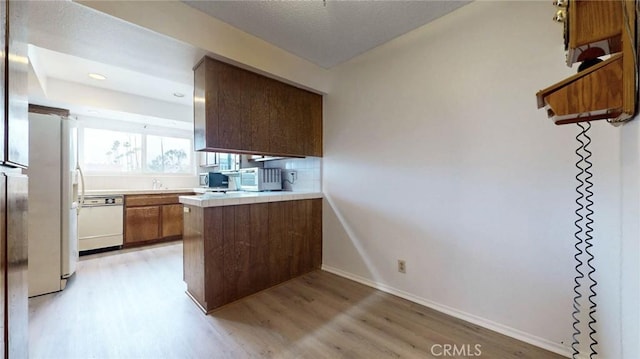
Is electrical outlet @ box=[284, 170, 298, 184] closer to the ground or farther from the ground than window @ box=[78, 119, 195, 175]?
closer to the ground

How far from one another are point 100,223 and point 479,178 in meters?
4.88

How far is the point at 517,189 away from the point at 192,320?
2585 mm

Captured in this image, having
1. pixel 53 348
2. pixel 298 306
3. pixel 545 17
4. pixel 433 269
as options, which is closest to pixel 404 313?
pixel 433 269

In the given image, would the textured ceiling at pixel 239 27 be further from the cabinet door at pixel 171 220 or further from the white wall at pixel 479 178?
the cabinet door at pixel 171 220

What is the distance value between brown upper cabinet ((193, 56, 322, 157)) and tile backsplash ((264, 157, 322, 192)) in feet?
0.67

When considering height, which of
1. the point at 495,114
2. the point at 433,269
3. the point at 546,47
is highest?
the point at 546,47

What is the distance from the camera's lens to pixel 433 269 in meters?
2.08

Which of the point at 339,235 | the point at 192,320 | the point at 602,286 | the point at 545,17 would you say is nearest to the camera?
the point at 602,286

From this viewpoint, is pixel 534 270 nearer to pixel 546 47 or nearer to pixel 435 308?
pixel 435 308

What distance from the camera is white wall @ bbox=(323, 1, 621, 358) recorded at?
1512mm

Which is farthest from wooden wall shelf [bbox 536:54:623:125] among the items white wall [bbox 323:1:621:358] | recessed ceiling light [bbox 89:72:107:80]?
recessed ceiling light [bbox 89:72:107:80]

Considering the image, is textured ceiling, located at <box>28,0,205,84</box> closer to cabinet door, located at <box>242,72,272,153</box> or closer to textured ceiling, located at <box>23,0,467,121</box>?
textured ceiling, located at <box>23,0,467,121</box>

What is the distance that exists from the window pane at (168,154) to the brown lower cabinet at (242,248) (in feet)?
10.1

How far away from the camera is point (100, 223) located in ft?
11.9
